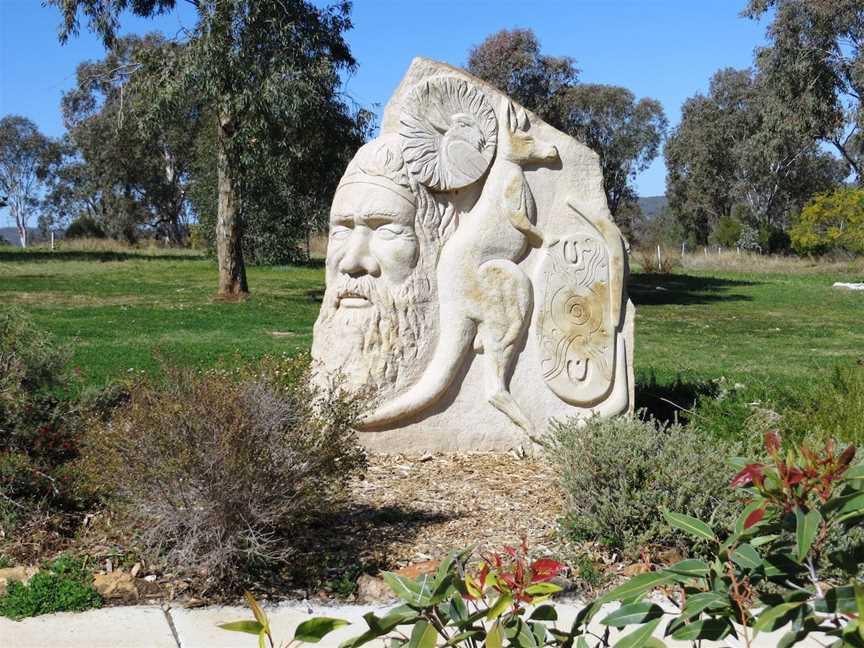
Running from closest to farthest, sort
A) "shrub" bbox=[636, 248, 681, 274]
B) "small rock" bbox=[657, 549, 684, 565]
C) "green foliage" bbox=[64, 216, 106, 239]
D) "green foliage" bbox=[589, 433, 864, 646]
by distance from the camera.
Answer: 1. "green foliage" bbox=[589, 433, 864, 646]
2. "small rock" bbox=[657, 549, 684, 565]
3. "shrub" bbox=[636, 248, 681, 274]
4. "green foliage" bbox=[64, 216, 106, 239]

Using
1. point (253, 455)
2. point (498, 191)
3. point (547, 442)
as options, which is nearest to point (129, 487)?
point (253, 455)

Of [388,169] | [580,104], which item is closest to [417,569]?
[388,169]

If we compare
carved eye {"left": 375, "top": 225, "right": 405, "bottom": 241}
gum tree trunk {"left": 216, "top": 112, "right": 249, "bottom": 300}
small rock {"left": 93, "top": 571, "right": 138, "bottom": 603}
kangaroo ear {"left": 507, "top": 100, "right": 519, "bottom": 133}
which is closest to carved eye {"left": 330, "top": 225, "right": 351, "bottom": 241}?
carved eye {"left": 375, "top": 225, "right": 405, "bottom": 241}

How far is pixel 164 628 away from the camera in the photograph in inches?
160

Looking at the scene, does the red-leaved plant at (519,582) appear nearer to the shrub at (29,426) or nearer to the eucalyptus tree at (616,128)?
the shrub at (29,426)

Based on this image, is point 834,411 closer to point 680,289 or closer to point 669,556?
point 669,556

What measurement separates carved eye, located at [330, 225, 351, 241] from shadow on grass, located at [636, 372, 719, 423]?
310 centimetres

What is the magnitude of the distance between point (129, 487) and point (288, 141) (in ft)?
46.5

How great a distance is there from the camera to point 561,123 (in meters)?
43.0

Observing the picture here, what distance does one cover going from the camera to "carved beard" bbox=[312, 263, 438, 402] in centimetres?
687

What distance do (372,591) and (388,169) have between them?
132 inches

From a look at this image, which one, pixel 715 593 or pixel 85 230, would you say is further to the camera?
pixel 85 230

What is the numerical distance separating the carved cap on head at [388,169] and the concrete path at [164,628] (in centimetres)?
334

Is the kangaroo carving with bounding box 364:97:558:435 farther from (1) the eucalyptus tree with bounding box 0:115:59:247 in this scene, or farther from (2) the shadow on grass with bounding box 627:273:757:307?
(1) the eucalyptus tree with bounding box 0:115:59:247
